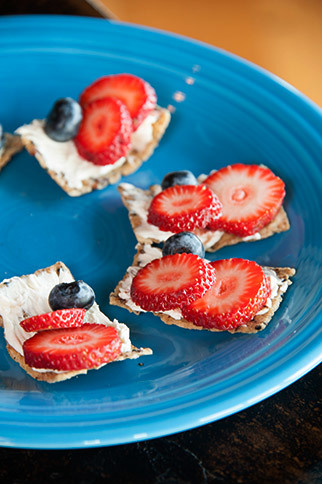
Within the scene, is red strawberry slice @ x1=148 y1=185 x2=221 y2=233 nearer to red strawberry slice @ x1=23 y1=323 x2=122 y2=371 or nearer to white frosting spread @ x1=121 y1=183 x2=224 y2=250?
white frosting spread @ x1=121 y1=183 x2=224 y2=250

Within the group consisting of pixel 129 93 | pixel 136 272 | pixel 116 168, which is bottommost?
pixel 136 272

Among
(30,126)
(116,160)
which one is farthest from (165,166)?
(30,126)

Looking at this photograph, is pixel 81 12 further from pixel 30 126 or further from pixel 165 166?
pixel 165 166

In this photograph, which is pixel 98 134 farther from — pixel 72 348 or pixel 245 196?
pixel 72 348

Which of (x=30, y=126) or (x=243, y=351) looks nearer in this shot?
(x=243, y=351)

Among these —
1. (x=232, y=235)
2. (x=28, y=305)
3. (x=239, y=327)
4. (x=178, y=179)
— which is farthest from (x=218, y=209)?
(x=28, y=305)

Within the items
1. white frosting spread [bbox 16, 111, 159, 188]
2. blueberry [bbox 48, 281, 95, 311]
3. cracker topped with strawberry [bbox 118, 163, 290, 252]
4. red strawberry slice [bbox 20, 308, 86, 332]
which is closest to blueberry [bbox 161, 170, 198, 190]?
cracker topped with strawberry [bbox 118, 163, 290, 252]
